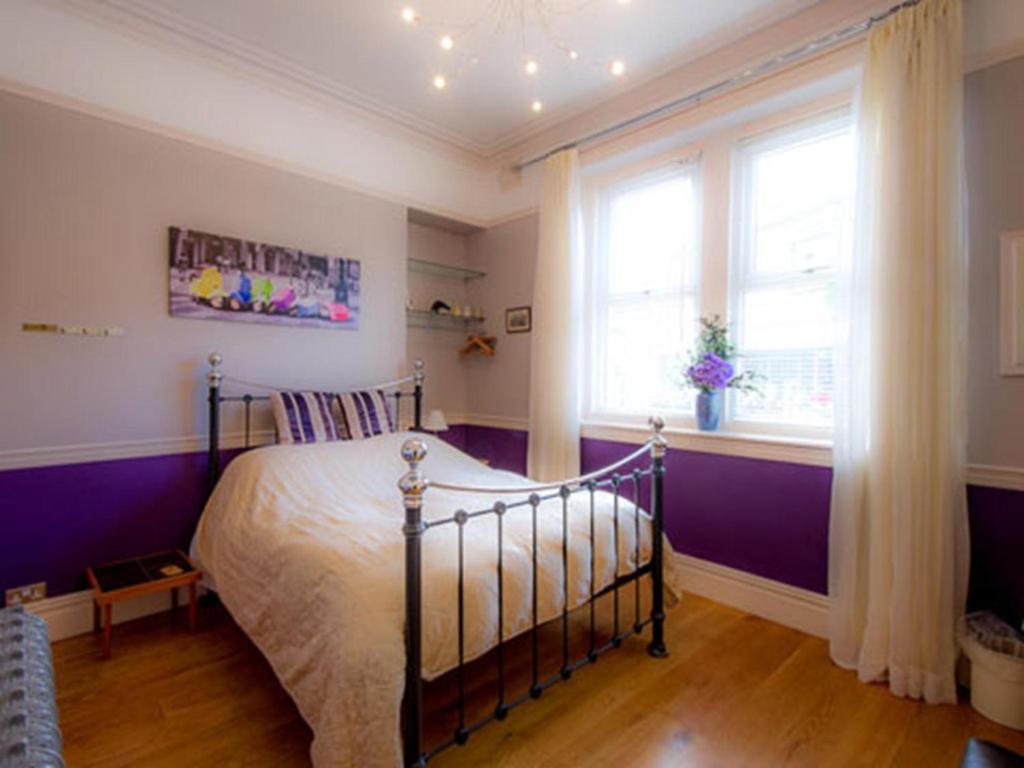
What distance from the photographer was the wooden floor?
169 centimetres

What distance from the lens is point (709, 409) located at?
287 centimetres

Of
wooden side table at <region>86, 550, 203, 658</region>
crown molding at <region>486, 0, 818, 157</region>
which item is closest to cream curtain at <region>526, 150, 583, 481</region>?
crown molding at <region>486, 0, 818, 157</region>

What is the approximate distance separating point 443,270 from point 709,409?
2.39m

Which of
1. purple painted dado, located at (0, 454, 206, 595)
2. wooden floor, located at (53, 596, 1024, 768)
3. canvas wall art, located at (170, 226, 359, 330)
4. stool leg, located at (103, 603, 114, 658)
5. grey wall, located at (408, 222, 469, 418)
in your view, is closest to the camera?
wooden floor, located at (53, 596, 1024, 768)

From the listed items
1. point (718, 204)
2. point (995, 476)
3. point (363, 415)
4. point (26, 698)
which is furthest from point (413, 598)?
point (718, 204)

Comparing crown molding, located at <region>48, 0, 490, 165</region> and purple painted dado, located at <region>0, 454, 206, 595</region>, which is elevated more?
crown molding, located at <region>48, 0, 490, 165</region>

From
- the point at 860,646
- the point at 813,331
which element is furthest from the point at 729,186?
the point at 860,646

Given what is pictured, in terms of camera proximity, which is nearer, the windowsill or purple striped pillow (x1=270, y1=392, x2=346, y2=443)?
the windowsill

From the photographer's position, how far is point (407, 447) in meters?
1.41

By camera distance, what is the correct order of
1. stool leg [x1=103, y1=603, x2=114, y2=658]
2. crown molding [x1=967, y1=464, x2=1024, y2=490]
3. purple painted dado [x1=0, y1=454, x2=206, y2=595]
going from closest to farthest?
crown molding [x1=967, y1=464, x2=1024, y2=490] → stool leg [x1=103, y1=603, x2=114, y2=658] → purple painted dado [x1=0, y1=454, x2=206, y2=595]

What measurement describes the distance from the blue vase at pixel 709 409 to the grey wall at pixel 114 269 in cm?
237

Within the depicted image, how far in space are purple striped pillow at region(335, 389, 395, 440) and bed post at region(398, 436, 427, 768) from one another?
1773mm

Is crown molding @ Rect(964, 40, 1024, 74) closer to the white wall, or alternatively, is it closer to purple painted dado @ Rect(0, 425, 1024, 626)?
purple painted dado @ Rect(0, 425, 1024, 626)

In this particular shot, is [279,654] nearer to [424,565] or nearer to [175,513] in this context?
[424,565]
